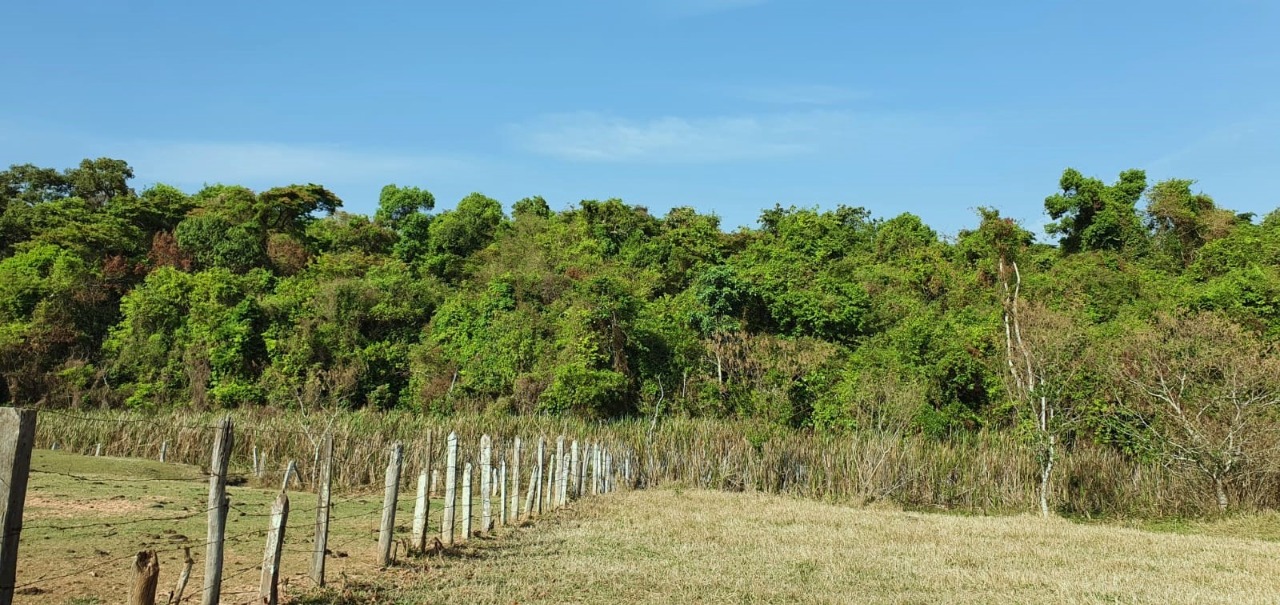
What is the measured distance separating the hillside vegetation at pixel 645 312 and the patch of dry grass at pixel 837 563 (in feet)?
19.6

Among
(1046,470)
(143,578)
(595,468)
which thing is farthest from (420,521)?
(1046,470)

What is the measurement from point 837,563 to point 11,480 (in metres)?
6.52

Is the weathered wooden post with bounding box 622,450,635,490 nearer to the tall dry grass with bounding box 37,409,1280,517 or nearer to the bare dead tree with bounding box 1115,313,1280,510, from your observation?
the tall dry grass with bounding box 37,409,1280,517

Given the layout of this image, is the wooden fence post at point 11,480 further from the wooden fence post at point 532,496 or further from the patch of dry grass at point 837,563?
the wooden fence post at point 532,496

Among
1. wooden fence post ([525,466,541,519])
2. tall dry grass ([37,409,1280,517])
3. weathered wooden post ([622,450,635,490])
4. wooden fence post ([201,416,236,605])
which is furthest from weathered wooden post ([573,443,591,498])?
wooden fence post ([201,416,236,605])

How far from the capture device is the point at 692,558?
27.4 ft

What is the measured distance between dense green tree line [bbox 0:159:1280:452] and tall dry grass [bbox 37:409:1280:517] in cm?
211

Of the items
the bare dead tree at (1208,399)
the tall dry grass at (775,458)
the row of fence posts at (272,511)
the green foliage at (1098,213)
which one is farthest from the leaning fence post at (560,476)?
the green foliage at (1098,213)

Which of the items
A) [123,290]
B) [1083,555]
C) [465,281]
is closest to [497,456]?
[1083,555]

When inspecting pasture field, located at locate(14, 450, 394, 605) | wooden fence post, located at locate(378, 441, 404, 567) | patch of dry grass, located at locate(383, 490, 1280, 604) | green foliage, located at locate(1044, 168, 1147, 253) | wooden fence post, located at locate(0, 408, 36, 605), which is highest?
green foliage, located at locate(1044, 168, 1147, 253)

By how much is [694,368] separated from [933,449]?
10.4 meters

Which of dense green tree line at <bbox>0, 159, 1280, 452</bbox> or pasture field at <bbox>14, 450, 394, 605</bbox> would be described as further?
dense green tree line at <bbox>0, 159, 1280, 452</bbox>

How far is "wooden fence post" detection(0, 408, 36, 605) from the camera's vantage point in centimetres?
360

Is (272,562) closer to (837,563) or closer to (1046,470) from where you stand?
(837,563)
